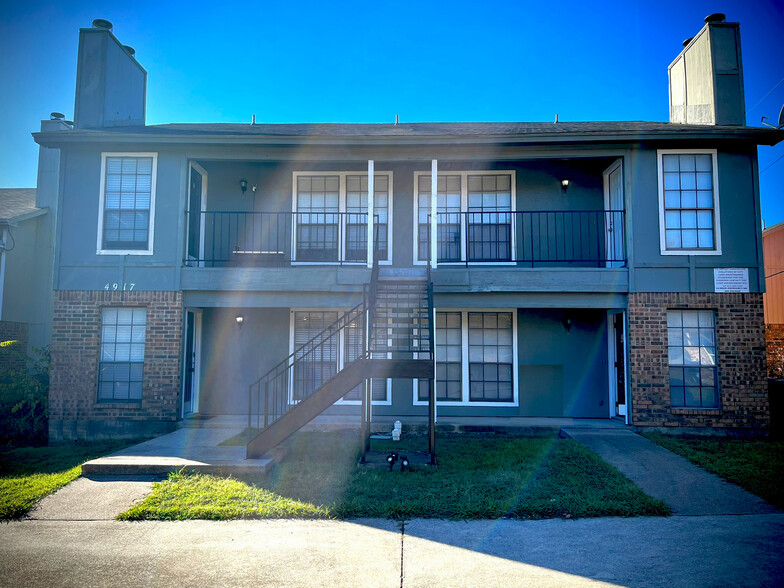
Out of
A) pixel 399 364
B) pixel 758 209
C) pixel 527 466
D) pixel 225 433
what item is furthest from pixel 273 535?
pixel 758 209

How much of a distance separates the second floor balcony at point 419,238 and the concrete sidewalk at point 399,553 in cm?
616

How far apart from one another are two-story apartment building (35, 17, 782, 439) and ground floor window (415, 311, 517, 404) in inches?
1.5

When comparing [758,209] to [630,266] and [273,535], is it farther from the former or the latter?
[273,535]

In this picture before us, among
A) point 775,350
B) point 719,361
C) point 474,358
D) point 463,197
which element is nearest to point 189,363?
point 474,358

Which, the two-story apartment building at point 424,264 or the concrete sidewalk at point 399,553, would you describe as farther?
the two-story apartment building at point 424,264

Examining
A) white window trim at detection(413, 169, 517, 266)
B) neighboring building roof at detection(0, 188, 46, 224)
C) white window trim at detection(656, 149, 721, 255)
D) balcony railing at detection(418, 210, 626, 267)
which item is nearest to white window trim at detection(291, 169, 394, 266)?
white window trim at detection(413, 169, 517, 266)

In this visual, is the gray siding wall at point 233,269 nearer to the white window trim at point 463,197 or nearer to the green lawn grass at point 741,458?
the white window trim at point 463,197

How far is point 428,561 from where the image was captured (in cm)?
441

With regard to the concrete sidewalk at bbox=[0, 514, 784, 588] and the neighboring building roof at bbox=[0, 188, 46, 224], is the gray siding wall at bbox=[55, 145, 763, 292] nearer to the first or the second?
the neighboring building roof at bbox=[0, 188, 46, 224]

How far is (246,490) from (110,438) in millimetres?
4473

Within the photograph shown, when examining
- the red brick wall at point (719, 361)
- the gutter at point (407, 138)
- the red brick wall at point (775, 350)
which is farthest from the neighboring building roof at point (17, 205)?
the red brick wall at point (775, 350)

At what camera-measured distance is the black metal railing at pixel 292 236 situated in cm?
1092

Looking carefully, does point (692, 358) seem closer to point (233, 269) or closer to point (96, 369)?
point (233, 269)

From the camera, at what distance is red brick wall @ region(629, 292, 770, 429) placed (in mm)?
9227
